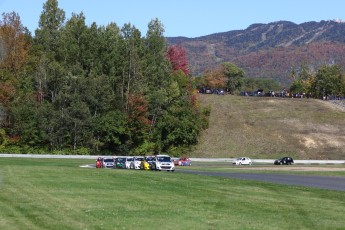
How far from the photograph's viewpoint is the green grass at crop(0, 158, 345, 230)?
2072 centimetres

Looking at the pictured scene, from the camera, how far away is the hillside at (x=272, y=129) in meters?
113

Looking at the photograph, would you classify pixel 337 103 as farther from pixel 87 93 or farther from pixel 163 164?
pixel 163 164

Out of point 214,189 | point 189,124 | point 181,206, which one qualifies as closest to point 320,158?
point 189,124

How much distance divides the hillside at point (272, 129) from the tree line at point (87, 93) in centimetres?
564

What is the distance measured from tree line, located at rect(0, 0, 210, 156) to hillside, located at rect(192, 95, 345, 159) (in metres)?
5.64

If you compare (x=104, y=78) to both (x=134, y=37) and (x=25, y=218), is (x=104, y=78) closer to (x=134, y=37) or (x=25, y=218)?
(x=134, y=37)

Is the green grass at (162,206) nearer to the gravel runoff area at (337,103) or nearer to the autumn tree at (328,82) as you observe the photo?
the gravel runoff area at (337,103)

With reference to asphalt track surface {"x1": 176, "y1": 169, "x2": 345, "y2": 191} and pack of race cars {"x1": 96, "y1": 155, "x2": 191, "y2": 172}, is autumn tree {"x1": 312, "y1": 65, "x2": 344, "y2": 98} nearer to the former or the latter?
pack of race cars {"x1": 96, "y1": 155, "x2": 191, "y2": 172}

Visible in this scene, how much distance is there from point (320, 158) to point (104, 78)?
1468 inches

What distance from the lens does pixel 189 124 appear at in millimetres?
114000

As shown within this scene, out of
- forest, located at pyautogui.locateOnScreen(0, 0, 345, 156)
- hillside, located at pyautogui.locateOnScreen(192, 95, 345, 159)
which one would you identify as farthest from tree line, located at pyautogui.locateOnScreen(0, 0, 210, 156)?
hillside, located at pyautogui.locateOnScreen(192, 95, 345, 159)

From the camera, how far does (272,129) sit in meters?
125

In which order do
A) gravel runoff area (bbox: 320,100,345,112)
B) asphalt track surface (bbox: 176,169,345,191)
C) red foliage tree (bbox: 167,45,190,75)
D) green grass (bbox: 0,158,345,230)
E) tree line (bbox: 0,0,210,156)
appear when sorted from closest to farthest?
1. green grass (bbox: 0,158,345,230)
2. asphalt track surface (bbox: 176,169,345,191)
3. tree line (bbox: 0,0,210,156)
4. red foliage tree (bbox: 167,45,190,75)
5. gravel runoff area (bbox: 320,100,345,112)

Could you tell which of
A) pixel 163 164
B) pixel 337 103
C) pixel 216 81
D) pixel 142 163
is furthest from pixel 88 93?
pixel 216 81
